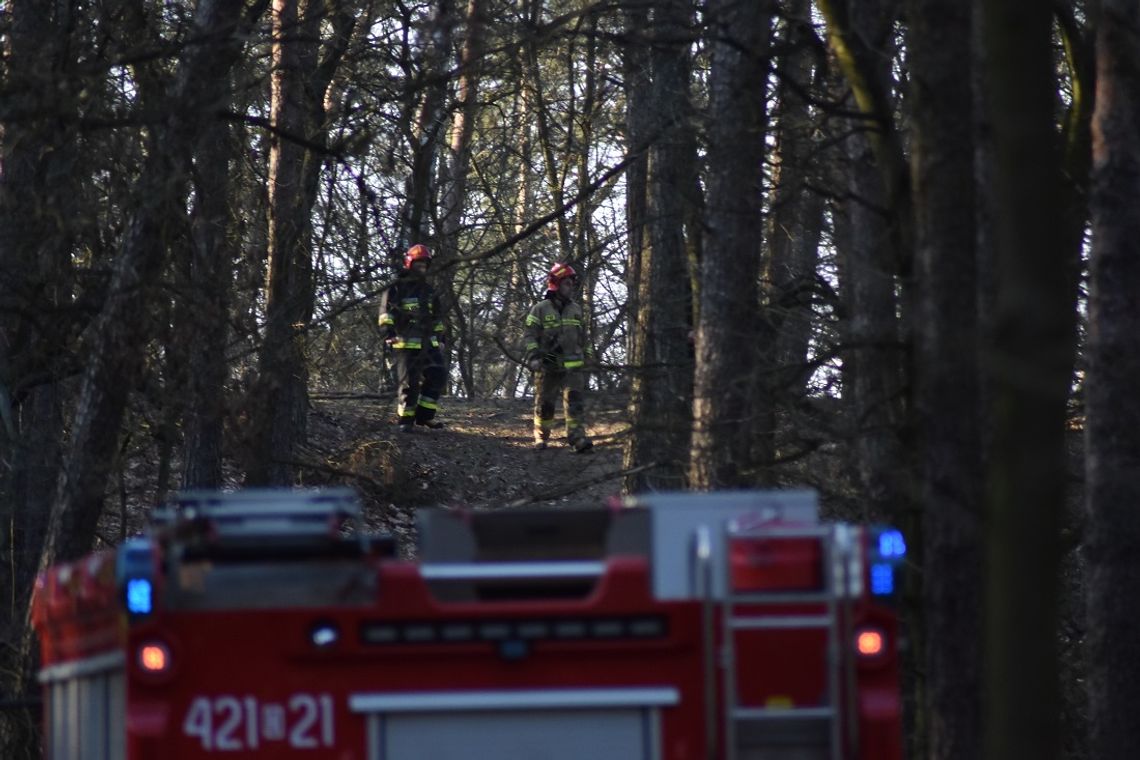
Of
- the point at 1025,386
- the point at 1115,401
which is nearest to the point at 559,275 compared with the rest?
the point at 1115,401

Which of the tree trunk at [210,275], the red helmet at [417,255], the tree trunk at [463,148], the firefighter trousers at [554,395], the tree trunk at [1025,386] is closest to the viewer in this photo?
the tree trunk at [1025,386]

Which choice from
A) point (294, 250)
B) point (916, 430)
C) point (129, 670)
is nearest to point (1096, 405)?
point (916, 430)

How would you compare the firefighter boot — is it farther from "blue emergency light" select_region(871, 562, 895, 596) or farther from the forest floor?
"blue emergency light" select_region(871, 562, 895, 596)

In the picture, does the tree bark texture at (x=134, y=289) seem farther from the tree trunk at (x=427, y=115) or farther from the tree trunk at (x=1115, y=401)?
the tree trunk at (x=1115, y=401)

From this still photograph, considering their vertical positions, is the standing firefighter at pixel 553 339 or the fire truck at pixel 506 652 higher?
the standing firefighter at pixel 553 339

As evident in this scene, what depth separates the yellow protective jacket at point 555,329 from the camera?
1928cm

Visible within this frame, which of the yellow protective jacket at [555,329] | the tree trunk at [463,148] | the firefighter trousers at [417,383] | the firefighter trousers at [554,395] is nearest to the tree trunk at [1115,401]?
the tree trunk at [463,148]

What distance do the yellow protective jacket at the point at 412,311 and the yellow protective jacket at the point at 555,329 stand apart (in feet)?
6.13

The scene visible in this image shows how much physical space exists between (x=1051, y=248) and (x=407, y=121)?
30.7ft

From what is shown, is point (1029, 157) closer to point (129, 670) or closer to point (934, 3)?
point (129, 670)

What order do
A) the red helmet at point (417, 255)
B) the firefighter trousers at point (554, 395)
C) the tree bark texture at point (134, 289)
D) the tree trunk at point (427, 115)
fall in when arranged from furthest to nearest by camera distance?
the firefighter trousers at point (554, 395) → the red helmet at point (417, 255) → the tree bark texture at point (134, 289) → the tree trunk at point (427, 115)

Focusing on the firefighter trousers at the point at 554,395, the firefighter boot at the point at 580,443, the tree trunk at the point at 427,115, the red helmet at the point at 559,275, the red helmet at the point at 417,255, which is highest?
the tree trunk at the point at 427,115

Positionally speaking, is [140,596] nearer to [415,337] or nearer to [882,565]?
[882,565]

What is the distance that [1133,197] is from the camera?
10500 millimetres
